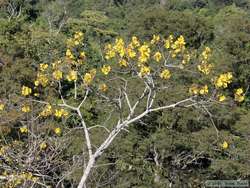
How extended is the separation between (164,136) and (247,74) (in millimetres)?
13175

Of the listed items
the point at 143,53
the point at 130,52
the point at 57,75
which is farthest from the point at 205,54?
the point at 57,75

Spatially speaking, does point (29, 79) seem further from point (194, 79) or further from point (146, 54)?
point (146, 54)

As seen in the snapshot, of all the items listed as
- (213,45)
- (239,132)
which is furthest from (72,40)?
(213,45)

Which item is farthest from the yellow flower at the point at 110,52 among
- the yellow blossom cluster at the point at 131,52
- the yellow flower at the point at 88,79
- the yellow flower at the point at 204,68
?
the yellow flower at the point at 204,68

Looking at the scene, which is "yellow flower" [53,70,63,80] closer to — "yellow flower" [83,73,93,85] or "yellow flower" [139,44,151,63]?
"yellow flower" [83,73,93,85]

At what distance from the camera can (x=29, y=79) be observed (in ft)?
74.3

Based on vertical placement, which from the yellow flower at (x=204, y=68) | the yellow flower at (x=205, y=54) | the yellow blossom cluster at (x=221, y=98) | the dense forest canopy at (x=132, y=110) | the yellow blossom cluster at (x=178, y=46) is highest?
the yellow blossom cluster at (x=178, y=46)

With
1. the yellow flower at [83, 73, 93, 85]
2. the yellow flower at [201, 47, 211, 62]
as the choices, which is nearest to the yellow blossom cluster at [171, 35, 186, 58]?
the yellow flower at [201, 47, 211, 62]

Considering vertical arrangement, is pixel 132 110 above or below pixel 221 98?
above

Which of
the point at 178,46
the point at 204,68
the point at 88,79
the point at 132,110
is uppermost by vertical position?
the point at 178,46

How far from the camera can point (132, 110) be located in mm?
5719

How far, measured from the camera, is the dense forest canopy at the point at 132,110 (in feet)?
19.7

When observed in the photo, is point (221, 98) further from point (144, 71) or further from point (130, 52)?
point (130, 52)

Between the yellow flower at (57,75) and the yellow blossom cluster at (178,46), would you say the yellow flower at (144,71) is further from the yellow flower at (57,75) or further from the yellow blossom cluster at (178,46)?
the yellow flower at (57,75)
